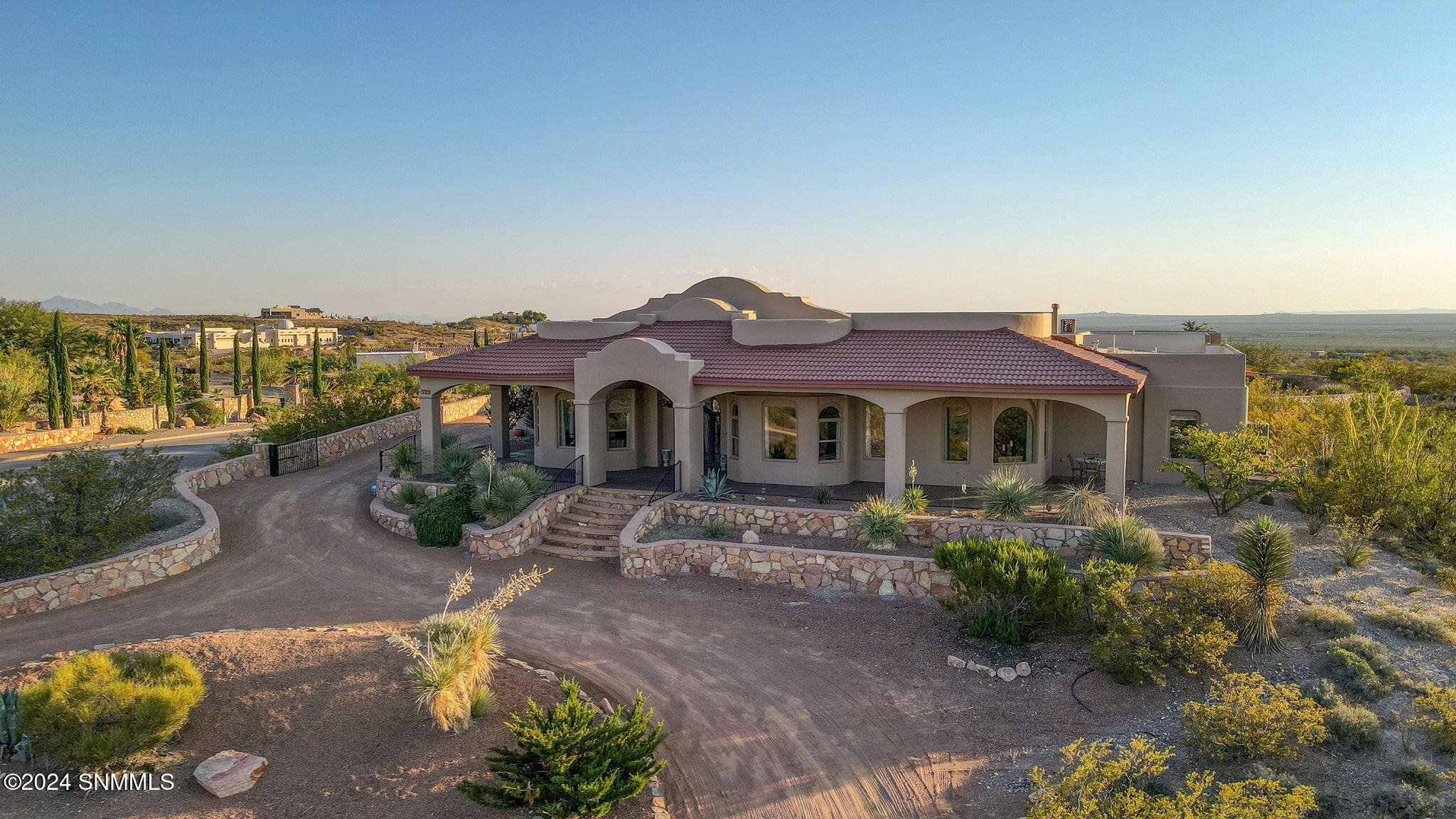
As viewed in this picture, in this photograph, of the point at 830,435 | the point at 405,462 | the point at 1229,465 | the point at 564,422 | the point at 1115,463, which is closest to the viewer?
the point at 1115,463

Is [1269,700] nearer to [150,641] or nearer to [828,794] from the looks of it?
[828,794]

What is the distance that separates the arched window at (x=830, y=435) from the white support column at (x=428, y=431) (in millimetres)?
10343

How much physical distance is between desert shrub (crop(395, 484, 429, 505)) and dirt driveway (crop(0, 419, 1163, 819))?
57.3 inches

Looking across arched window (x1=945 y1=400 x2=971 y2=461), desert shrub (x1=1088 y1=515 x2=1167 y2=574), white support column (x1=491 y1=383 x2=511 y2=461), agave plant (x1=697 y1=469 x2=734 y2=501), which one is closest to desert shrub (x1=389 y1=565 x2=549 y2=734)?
agave plant (x1=697 y1=469 x2=734 y2=501)

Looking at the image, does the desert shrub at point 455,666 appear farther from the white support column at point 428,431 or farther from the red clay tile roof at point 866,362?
the white support column at point 428,431

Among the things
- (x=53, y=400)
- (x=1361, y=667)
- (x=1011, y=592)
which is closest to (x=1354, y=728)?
(x=1361, y=667)

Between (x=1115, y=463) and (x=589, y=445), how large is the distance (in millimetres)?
11481

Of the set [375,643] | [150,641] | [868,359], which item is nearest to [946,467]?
[868,359]

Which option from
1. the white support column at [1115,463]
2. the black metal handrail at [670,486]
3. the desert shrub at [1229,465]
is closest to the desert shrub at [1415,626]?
the white support column at [1115,463]

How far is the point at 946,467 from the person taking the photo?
19.5 metres

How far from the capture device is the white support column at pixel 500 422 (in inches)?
957

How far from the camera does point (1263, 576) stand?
11797 mm

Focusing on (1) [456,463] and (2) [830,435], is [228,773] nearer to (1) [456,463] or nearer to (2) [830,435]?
(1) [456,463]

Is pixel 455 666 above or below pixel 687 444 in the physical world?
below
